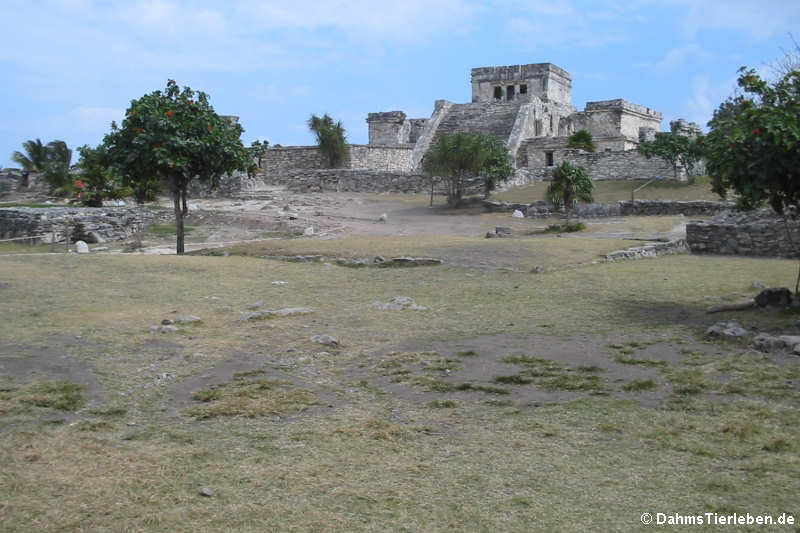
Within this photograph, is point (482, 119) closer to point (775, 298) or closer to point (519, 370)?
point (775, 298)

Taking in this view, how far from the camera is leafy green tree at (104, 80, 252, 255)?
16.2 m

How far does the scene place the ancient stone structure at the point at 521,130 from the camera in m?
33.6

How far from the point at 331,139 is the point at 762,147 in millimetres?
29653

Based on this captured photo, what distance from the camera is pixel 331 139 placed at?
122 feet

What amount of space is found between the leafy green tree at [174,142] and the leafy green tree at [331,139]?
20.1 m

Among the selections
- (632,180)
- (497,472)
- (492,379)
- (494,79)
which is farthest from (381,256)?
(494,79)

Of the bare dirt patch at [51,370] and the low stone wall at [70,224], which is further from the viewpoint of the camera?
the low stone wall at [70,224]

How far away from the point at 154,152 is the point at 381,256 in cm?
517

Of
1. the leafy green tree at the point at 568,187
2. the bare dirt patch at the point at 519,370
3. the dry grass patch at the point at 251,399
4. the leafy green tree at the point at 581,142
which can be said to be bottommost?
the dry grass patch at the point at 251,399

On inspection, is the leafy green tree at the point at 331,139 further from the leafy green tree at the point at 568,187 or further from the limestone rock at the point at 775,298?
the limestone rock at the point at 775,298

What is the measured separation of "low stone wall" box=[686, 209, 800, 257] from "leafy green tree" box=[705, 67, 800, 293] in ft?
20.4

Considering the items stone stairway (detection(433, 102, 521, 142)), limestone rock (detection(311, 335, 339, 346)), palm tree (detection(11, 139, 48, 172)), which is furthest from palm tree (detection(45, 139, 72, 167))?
limestone rock (detection(311, 335, 339, 346))

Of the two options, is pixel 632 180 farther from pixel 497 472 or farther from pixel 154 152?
pixel 497 472

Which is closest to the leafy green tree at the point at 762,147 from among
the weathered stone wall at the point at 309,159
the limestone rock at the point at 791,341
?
the limestone rock at the point at 791,341
